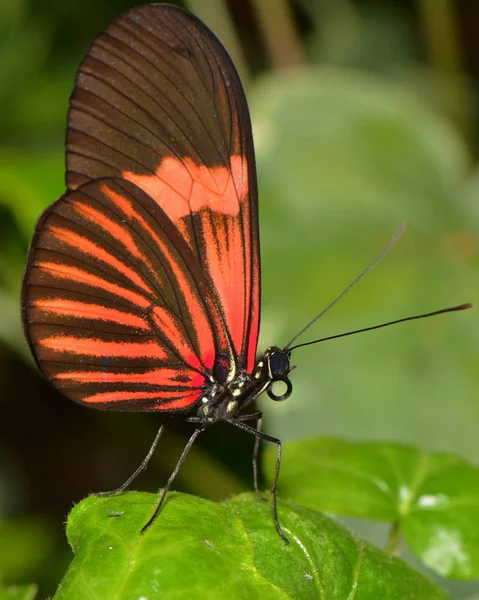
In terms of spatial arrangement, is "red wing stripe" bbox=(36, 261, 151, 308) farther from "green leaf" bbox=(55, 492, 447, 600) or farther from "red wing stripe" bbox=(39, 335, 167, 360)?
"green leaf" bbox=(55, 492, 447, 600)

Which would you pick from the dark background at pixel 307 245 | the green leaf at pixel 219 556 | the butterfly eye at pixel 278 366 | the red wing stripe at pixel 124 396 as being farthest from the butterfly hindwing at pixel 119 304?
the dark background at pixel 307 245

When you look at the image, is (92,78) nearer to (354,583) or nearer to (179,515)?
(179,515)

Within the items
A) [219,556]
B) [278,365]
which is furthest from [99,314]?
[219,556]

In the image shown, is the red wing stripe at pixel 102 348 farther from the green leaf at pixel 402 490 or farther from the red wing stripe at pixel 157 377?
the green leaf at pixel 402 490

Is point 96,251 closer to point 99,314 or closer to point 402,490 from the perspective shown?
point 99,314

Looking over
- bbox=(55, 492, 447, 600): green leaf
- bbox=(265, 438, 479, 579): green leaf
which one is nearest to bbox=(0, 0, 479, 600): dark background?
bbox=(265, 438, 479, 579): green leaf

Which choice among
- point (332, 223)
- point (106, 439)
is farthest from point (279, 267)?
point (106, 439)
